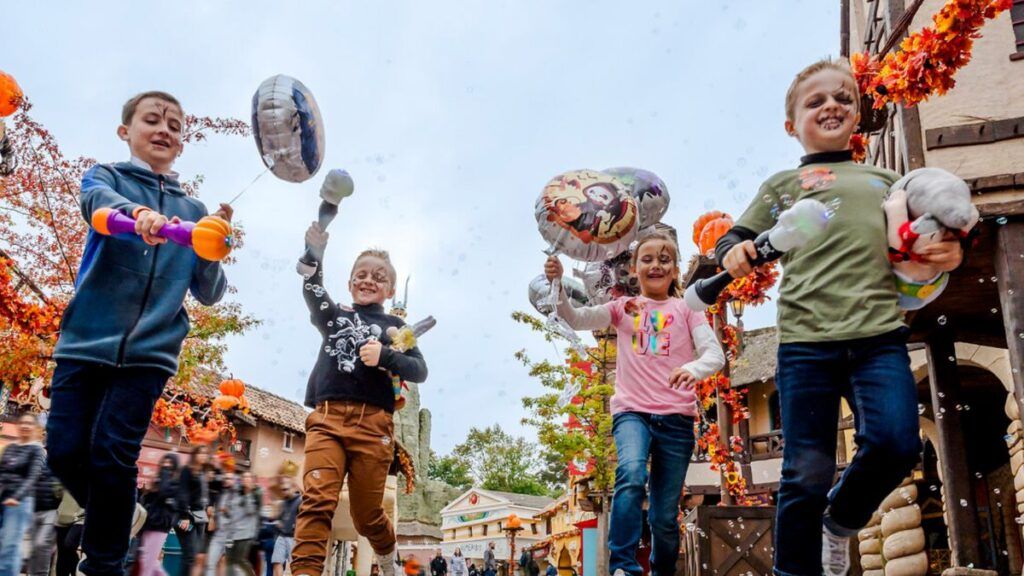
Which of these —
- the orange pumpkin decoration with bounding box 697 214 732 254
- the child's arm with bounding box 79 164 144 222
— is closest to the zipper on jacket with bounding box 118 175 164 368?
the child's arm with bounding box 79 164 144 222

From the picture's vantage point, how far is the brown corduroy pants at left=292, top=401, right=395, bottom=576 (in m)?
4.02

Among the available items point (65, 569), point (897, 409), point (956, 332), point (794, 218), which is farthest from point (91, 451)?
point (956, 332)

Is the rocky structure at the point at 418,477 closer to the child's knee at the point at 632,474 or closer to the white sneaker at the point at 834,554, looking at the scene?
the child's knee at the point at 632,474

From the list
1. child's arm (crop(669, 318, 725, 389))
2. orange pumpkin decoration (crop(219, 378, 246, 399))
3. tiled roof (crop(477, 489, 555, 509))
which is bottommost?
tiled roof (crop(477, 489, 555, 509))

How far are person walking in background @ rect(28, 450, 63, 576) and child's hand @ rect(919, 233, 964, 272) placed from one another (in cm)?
415

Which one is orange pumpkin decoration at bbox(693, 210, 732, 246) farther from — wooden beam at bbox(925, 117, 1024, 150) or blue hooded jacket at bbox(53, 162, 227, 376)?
blue hooded jacket at bbox(53, 162, 227, 376)

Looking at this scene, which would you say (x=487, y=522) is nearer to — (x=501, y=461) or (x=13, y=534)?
(x=501, y=461)

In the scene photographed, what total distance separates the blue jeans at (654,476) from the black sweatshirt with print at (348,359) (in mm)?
1299

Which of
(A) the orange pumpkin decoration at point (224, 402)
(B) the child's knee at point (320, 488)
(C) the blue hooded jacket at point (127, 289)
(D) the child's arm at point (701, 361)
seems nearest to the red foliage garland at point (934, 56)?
(D) the child's arm at point (701, 361)

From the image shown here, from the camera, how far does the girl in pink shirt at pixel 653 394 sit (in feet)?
12.5

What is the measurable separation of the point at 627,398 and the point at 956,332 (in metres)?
5.79

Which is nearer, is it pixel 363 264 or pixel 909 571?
pixel 363 264

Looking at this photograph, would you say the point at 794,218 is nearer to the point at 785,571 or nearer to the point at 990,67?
the point at 785,571

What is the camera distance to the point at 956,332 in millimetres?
8242
